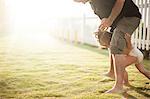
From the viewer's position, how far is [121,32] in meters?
3.99

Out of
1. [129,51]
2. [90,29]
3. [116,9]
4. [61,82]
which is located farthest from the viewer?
[90,29]

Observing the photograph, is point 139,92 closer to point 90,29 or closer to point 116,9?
point 116,9

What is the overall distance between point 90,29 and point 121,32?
8.93 meters

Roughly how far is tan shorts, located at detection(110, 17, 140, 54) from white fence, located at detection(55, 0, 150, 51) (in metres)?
4.01

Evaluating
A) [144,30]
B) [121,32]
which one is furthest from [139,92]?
[144,30]

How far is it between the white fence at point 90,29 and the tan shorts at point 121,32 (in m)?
4.01

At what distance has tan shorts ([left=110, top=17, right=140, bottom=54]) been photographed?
398 cm

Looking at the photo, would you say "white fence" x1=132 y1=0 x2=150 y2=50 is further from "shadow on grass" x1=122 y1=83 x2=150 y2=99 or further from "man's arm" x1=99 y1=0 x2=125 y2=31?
"man's arm" x1=99 y1=0 x2=125 y2=31

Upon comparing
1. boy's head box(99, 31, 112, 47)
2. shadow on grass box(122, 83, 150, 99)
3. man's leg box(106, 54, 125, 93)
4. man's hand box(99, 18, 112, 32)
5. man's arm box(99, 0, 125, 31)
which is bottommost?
shadow on grass box(122, 83, 150, 99)

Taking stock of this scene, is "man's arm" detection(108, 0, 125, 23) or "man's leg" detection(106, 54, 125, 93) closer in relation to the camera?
"man's arm" detection(108, 0, 125, 23)

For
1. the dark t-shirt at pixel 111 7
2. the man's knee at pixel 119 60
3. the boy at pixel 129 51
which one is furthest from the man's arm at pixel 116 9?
the man's knee at pixel 119 60

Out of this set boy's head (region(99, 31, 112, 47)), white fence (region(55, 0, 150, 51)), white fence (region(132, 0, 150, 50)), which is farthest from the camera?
white fence (region(55, 0, 150, 51))

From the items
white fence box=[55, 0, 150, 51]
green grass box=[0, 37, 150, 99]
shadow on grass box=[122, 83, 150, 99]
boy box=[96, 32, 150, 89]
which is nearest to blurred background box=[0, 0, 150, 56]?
white fence box=[55, 0, 150, 51]

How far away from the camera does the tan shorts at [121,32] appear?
13.1ft
